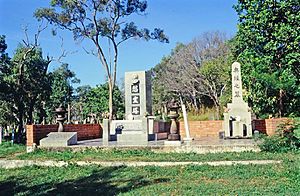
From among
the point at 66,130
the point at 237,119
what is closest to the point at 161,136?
the point at 237,119

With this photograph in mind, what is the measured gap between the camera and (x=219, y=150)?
10242mm

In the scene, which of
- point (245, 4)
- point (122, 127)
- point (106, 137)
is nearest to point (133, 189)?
point (106, 137)

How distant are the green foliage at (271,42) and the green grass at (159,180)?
6803 mm

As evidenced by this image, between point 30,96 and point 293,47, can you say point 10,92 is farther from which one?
point 293,47

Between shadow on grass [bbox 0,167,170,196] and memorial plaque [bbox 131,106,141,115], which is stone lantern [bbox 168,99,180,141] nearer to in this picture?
shadow on grass [bbox 0,167,170,196]

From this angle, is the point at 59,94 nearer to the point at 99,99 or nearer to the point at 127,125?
the point at 99,99

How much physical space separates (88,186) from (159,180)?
138 centimetres

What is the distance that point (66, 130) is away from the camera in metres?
14.7

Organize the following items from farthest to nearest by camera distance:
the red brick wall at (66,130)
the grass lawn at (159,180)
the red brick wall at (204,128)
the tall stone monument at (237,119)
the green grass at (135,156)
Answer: the red brick wall at (204,128) → the tall stone monument at (237,119) → the red brick wall at (66,130) → the green grass at (135,156) → the grass lawn at (159,180)

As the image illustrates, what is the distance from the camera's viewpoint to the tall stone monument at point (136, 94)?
16781mm

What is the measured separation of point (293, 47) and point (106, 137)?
8028 mm

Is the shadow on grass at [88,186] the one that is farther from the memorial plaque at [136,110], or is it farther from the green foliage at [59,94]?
the green foliage at [59,94]

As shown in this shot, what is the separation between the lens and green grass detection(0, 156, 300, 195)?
625 cm

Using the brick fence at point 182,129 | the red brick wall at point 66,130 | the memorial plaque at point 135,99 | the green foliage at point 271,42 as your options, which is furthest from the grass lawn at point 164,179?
the memorial plaque at point 135,99
